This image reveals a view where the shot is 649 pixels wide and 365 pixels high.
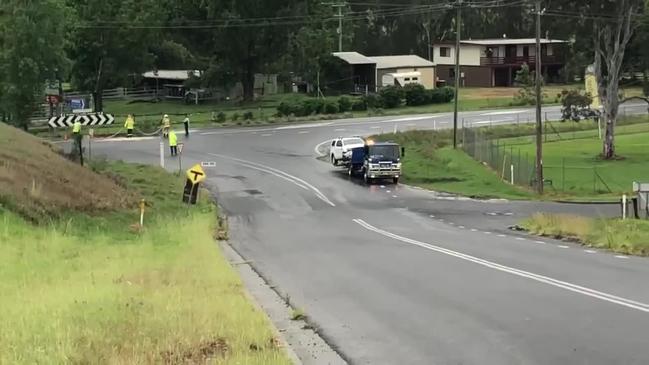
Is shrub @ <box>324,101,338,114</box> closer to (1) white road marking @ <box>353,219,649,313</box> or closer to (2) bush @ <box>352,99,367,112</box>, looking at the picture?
(2) bush @ <box>352,99,367,112</box>

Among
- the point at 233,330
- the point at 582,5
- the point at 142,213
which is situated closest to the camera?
the point at 233,330

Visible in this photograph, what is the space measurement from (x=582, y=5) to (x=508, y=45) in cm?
6570

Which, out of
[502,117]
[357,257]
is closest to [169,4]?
[502,117]

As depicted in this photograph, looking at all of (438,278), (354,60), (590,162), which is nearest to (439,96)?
(354,60)

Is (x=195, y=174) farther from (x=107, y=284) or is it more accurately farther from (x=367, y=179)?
(x=107, y=284)

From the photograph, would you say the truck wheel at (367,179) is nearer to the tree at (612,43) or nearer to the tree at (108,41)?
the tree at (612,43)

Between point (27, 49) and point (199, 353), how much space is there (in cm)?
5405

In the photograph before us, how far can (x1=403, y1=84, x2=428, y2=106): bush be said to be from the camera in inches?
3580

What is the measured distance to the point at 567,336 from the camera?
35.1ft

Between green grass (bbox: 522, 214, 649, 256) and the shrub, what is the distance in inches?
2068

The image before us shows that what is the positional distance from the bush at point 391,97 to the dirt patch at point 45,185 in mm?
56499

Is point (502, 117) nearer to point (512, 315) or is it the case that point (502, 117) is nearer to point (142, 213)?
point (142, 213)

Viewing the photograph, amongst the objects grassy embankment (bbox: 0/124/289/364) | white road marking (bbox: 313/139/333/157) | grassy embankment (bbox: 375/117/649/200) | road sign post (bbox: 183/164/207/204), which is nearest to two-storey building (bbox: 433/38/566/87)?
grassy embankment (bbox: 375/117/649/200)

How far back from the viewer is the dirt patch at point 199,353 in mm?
8375
